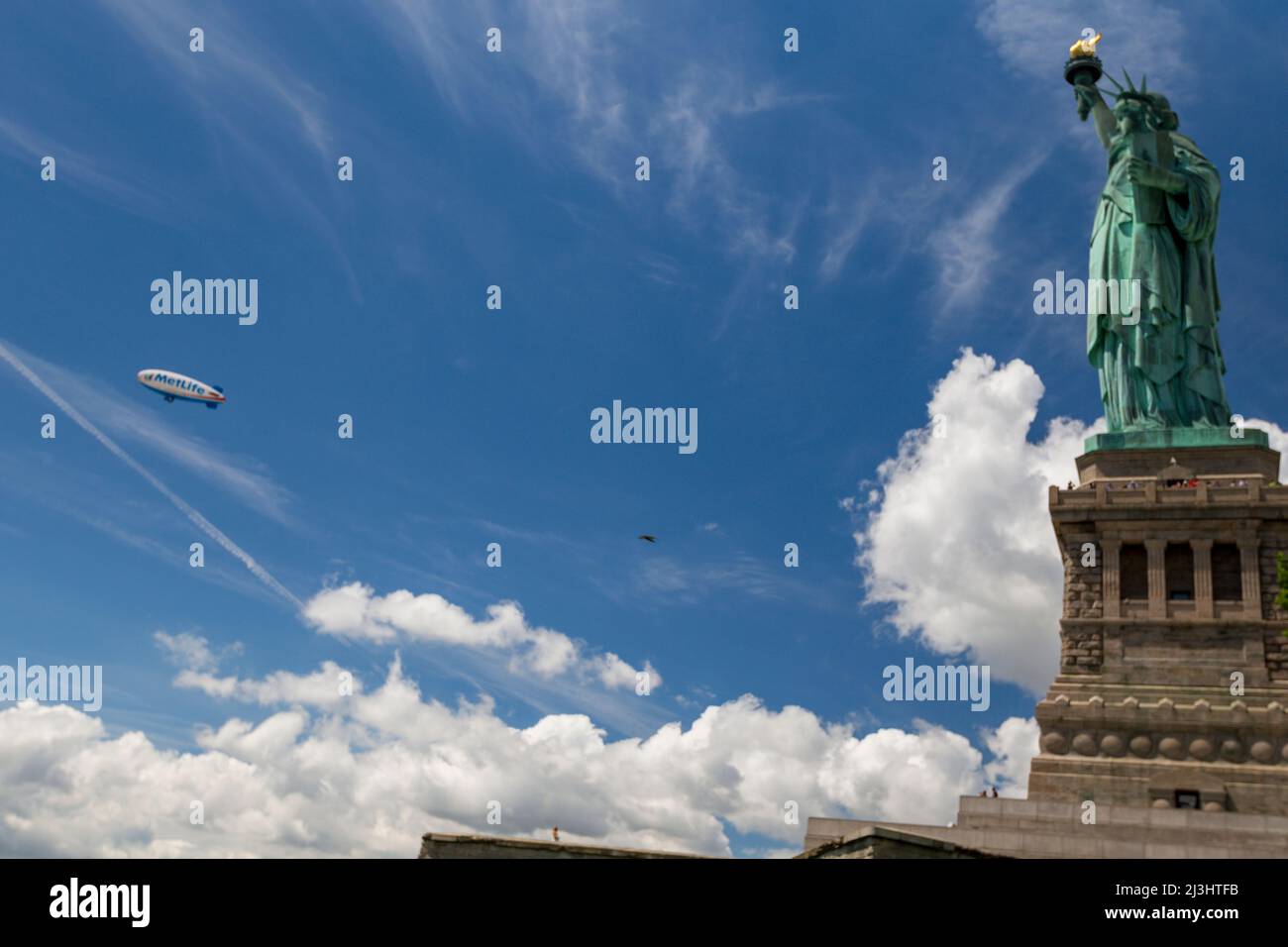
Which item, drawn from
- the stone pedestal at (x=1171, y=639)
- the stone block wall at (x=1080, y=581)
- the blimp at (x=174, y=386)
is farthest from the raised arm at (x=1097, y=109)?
the blimp at (x=174, y=386)

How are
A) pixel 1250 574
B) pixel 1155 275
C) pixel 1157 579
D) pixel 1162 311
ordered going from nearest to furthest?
pixel 1250 574
pixel 1157 579
pixel 1162 311
pixel 1155 275

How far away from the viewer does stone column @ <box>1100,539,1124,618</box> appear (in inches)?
1496

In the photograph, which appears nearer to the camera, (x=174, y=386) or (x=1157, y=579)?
(x=1157, y=579)

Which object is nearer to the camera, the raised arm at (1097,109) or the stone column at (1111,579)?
the stone column at (1111,579)

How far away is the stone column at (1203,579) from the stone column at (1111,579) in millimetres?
2283

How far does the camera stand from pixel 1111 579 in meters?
38.4

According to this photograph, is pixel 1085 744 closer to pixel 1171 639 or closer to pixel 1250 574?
pixel 1171 639

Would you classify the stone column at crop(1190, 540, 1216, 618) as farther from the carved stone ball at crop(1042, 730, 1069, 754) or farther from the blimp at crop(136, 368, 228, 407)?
the blimp at crop(136, 368, 228, 407)

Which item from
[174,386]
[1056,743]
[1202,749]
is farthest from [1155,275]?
[174,386]

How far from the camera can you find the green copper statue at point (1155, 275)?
43125 millimetres

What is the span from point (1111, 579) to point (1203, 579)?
2.77m

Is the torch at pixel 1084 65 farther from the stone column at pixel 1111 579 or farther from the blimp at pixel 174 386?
the blimp at pixel 174 386
